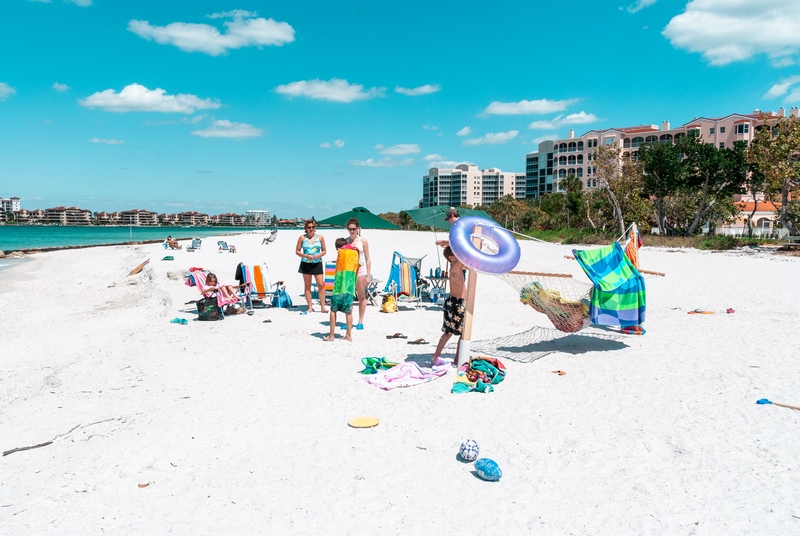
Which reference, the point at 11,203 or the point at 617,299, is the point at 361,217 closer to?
the point at 617,299

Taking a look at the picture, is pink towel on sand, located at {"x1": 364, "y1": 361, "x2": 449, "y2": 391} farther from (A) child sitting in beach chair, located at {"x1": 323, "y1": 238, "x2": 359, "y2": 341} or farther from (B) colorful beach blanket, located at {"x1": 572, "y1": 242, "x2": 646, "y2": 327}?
(B) colorful beach blanket, located at {"x1": 572, "y1": 242, "x2": 646, "y2": 327}

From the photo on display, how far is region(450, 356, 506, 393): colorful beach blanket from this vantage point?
5125mm

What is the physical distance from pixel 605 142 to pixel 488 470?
267ft

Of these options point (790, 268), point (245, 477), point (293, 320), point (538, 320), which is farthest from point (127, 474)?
point (790, 268)

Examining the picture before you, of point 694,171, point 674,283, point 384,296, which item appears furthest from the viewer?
point 694,171

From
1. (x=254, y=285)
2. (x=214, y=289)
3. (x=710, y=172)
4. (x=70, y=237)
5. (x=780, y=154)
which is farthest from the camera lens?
(x=70, y=237)

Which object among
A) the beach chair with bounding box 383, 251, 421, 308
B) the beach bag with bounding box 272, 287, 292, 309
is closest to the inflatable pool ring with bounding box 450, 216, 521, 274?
the beach chair with bounding box 383, 251, 421, 308

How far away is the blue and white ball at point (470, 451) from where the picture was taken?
371 cm

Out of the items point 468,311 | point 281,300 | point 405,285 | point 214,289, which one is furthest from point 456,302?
point 281,300

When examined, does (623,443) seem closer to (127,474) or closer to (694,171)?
(127,474)

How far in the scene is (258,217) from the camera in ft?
607

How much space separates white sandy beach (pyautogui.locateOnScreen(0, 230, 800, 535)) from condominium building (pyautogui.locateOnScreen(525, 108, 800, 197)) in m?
53.2

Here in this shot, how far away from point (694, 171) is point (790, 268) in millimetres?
15122

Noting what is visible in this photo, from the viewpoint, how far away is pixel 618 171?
33.9 m
